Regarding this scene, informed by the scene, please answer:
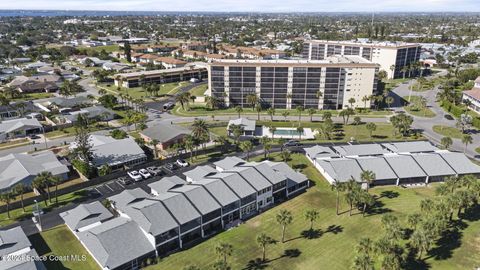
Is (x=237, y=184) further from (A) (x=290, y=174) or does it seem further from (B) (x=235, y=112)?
(B) (x=235, y=112)

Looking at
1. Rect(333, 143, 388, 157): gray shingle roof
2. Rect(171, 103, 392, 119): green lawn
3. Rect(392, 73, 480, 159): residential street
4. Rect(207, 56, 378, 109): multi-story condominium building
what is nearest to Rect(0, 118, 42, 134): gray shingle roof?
Rect(171, 103, 392, 119): green lawn

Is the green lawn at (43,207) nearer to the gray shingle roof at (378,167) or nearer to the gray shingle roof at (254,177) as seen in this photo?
the gray shingle roof at (254,177)

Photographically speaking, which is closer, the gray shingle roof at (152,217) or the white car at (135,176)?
the gray shingle roof at (152,217)

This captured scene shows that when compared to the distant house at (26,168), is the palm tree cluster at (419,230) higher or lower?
higher

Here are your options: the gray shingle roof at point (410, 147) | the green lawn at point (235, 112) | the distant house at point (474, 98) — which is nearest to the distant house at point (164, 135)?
the green lawn at point (235, 112)

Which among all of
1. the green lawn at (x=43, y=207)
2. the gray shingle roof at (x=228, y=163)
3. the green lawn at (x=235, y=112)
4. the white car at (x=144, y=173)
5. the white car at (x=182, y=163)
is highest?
the gray shingle roof at (x=228, y=163)

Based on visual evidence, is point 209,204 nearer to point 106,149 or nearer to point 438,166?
point 106,149

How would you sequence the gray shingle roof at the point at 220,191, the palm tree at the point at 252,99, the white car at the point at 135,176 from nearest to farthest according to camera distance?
the gray shingle roof at the point at 220,191
the white car at the point at 135,176
the palm tree at the point at 252,99
